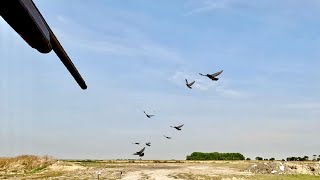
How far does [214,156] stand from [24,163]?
121 feet

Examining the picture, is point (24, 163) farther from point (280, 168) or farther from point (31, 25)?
point (31, 25)

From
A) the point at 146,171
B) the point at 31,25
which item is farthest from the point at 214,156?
the point at 31,25

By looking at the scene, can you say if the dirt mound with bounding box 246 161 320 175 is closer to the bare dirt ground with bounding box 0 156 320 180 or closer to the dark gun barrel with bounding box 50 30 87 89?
the bare dirt ground with bounding box 0 156 320 180

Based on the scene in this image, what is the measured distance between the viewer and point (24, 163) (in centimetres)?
4372

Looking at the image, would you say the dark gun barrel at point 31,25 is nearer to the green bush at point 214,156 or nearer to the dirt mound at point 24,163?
the dirt mound at point 24,163

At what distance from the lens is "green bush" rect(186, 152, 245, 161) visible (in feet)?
229

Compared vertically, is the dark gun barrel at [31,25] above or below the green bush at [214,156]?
below

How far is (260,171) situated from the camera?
39.9m

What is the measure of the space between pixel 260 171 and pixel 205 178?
9865 millimetres

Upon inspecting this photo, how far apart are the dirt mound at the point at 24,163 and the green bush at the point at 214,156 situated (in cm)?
3052

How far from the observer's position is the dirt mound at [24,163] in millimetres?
42031

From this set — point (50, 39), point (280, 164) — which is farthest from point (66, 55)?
point (280, 164)

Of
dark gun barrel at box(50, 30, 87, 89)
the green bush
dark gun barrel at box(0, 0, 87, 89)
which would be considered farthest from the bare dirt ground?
dark gun barrel at box(0, 0, 87, 89)

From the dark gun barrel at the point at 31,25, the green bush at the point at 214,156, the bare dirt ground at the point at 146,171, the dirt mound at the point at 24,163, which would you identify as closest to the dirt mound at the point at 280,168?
the bare dirt ground at the point at 146,171
